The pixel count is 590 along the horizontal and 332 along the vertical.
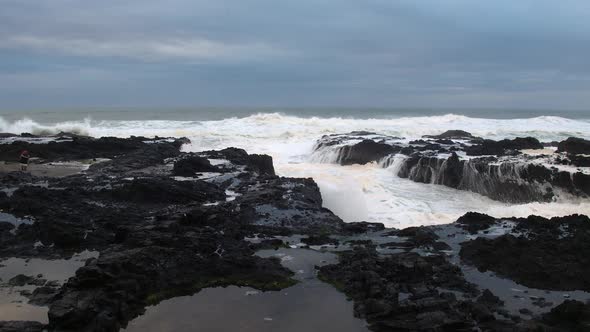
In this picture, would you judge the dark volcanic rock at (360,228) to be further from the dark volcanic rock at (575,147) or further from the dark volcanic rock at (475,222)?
the dark volcanic rock at (575,147)

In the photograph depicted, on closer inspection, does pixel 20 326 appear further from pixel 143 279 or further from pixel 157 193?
pixel 157 193

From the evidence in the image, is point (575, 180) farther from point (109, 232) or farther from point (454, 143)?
point (109, 232)

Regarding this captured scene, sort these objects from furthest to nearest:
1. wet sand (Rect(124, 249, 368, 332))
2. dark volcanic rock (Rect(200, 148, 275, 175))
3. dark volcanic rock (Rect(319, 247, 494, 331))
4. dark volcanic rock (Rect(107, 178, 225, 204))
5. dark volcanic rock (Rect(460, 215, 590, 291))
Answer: dark volcanic rock (Rect(200, 148, 275, 175)) → dark volcanic rock (Rect(107, 178, 225, 204)) → dark volcanic rock (Rect(460, 215, 590, 291)) → wet sand (Rect(124, 249, 368, 332)) → dark volcanic rock (Rect(319, 247, 494, 331))

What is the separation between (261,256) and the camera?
999 cm

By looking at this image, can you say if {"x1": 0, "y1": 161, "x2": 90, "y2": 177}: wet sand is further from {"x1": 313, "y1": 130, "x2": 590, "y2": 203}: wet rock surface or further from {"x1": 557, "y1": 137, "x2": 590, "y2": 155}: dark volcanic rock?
{"x1": 557, "y1": 137, "x2": 590, "y2": 155}: dark volcanic rock

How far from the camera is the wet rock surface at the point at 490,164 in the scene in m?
19.2

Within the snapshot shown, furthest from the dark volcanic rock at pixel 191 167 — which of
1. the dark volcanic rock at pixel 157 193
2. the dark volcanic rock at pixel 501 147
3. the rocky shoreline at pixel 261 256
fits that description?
the dark volcanic rock at pixel 501 147

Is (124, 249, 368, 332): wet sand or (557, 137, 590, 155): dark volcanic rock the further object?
(557, 137, 590, 155): dark volcanic rock

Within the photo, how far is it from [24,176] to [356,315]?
14303 millimetres

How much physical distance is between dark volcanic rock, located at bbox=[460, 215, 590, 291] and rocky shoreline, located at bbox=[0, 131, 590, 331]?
29 millimetres

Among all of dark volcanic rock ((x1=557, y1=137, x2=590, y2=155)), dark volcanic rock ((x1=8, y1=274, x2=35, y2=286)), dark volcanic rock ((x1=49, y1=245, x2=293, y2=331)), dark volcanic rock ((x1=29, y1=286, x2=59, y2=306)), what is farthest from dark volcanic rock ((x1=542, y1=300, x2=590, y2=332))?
dark volcanic rock ((x1=557, y1=137, x2=590, y2=155))

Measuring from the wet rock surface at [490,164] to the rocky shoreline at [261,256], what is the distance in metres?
7.91

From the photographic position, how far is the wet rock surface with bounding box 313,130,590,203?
63.1 feet

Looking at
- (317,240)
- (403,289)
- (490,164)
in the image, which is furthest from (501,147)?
(403,289)
